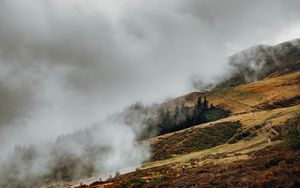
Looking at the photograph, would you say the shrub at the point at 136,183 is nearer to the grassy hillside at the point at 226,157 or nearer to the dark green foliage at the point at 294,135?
the grassy hillside at the point at 226,157

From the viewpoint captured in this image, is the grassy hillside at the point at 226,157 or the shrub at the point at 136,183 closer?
the grassy hillside at the point at 226,157

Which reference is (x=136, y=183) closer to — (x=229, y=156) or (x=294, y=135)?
(x=294, y=135)

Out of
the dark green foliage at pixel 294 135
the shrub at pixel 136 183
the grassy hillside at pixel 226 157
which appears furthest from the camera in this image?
the shrub at pixel 136 183

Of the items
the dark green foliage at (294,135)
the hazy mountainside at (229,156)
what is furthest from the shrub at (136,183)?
the dark green foliage at (294,135)

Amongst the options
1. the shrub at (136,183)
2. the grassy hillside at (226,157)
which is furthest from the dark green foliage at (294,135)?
the shrub at (136,183)

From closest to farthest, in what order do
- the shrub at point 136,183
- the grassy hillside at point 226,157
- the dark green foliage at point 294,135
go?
the grassy hillside at point 226,157 → the dark green foliage at point 294,135 → the shrub at point 136,183

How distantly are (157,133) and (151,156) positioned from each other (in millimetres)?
51408

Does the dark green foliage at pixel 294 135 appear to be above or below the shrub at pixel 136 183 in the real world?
above

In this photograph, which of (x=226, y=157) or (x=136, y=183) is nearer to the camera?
(x=136, y=183)

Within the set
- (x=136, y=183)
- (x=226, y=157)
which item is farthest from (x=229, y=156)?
(x=136, y=183)

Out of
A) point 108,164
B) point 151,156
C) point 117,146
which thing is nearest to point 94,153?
point 117,146

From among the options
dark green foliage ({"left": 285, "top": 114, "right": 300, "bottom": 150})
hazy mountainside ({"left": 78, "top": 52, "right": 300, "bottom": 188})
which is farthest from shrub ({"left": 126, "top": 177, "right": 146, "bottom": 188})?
dark green foliage ({"left": 285, "top": 114, "right": 300, "bottom": 150})

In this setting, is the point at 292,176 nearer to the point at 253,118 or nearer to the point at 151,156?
the point at 151,156

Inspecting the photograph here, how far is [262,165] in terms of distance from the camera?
45.7 metres
